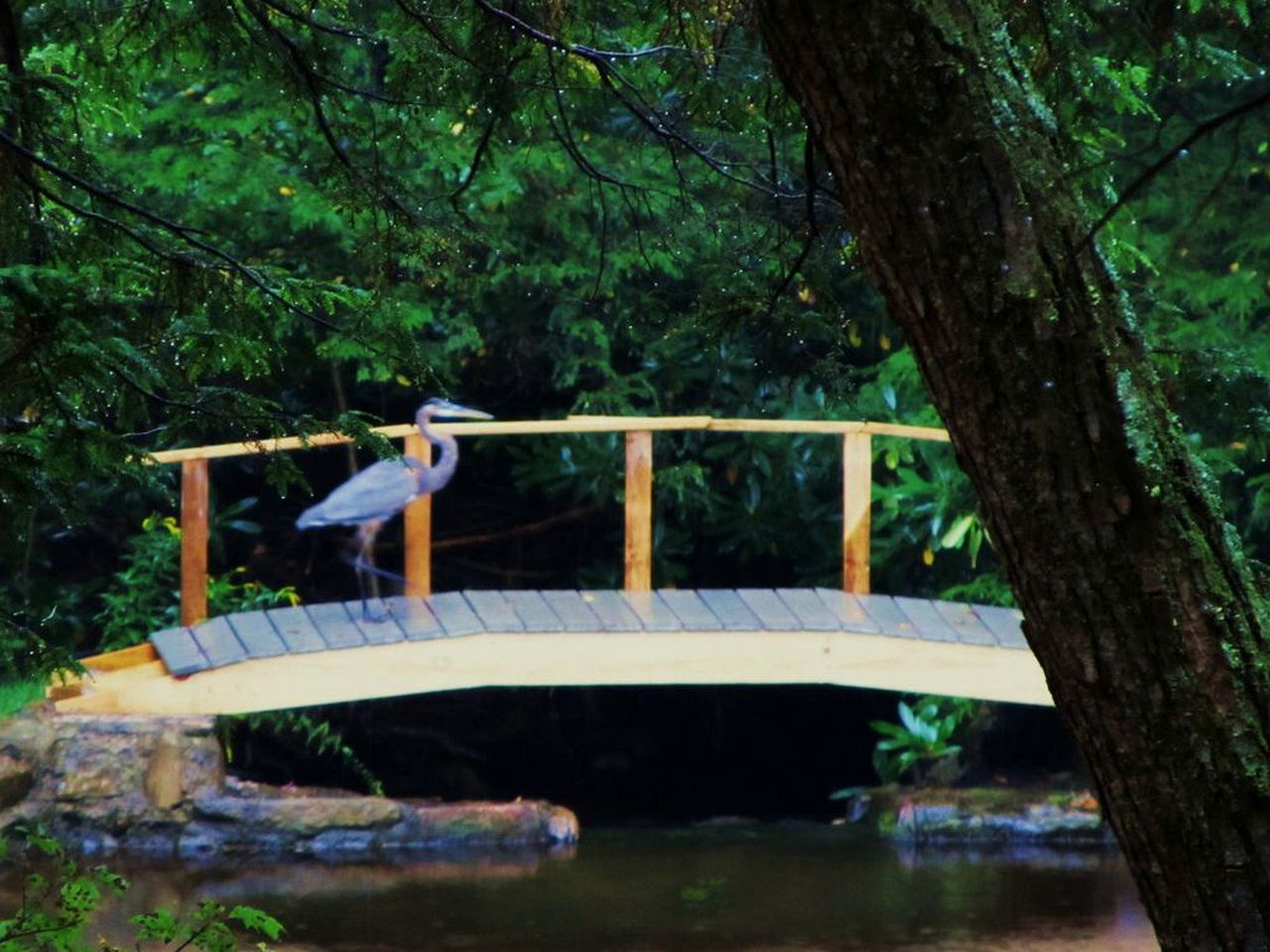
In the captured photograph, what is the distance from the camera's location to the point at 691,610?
732 centimetres

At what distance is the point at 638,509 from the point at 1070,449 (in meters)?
5.49

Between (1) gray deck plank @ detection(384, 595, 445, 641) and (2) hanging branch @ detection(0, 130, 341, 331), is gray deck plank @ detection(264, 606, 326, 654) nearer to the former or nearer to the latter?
(1) gray deck plank @ detection(384, 595, 445, 641)

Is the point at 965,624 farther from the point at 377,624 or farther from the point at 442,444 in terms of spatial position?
the point at 377,624

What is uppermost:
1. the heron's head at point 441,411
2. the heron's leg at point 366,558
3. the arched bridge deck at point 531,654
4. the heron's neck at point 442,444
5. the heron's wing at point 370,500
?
the heron's head at point 441,411

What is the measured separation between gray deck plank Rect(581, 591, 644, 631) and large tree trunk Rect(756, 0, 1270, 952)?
17.0 feet

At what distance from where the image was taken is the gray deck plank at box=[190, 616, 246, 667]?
6.78 metres

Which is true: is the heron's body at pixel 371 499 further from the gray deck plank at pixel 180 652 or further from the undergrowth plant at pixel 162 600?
the undergrowth plant at pixel 162 600

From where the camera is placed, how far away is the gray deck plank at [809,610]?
23.5 ft

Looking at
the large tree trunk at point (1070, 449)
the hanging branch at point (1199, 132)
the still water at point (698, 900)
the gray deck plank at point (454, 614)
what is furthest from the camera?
the gray deck plank at point (454, 614)

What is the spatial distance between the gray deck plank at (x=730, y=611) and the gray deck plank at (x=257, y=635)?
5.76 ft

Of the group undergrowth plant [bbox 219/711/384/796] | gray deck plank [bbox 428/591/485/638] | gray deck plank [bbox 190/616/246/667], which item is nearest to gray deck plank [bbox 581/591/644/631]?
gray deck plank [bbox 428/591/485/638]

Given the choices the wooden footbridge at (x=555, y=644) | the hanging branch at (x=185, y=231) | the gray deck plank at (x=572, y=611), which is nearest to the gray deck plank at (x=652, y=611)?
the wooden footbridge at (x=555, y=644)

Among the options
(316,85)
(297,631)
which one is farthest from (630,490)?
(316,85)

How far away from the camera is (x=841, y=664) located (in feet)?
23.4
